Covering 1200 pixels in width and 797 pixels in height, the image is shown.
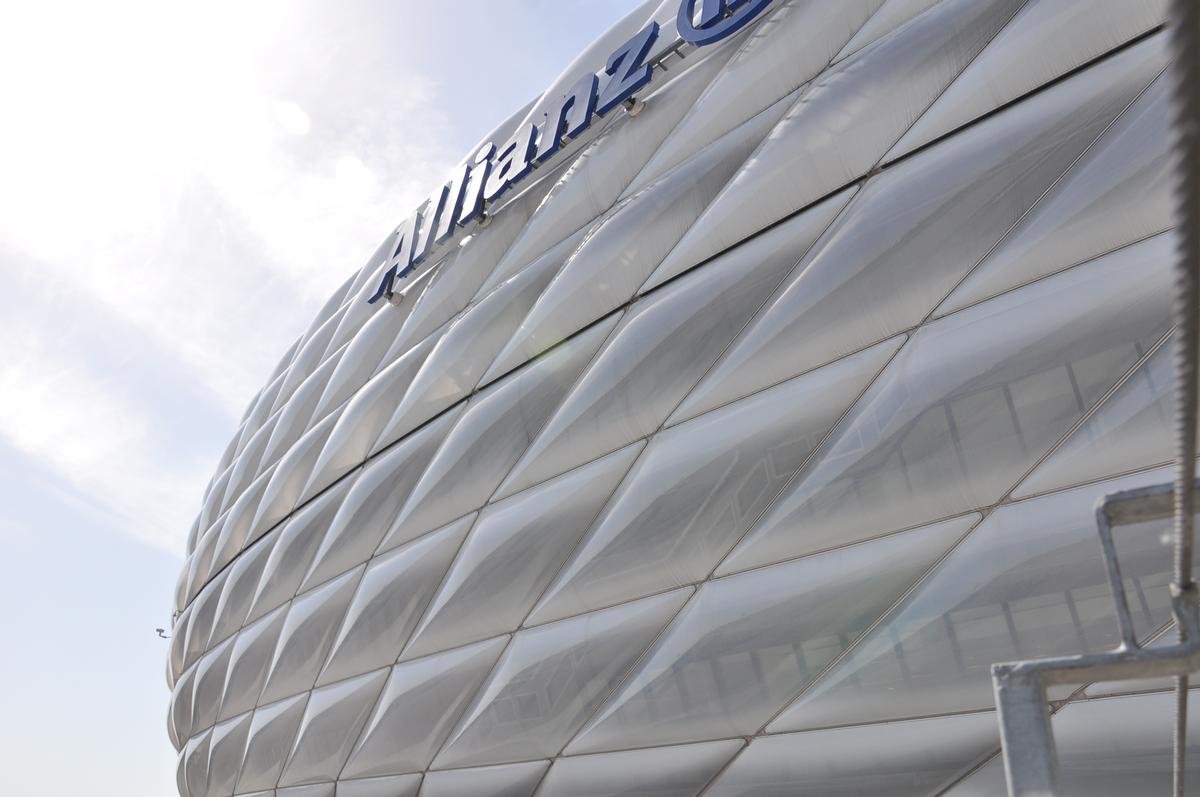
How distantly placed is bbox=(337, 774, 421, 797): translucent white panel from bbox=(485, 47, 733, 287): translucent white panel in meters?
6.58

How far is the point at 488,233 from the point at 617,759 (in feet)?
27.3

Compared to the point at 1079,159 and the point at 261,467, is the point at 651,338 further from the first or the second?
the point at 261,467

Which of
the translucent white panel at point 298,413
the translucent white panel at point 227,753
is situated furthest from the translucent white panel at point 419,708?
the translucent white panel at point 298,413

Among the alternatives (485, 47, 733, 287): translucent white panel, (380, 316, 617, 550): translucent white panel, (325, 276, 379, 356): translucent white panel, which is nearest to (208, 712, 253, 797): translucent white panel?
(380, 316, 617, 550): translucent white panel

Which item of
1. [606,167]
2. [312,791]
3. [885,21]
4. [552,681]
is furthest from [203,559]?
[885,21]

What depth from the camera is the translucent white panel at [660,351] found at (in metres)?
8.33

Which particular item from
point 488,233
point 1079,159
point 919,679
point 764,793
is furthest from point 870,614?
point 488,233

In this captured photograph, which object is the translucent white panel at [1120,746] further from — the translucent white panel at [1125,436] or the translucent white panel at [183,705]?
the translucent white panel at [183,705]

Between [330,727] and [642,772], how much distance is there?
Result: 609 centimetres

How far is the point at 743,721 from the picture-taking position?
7105mm

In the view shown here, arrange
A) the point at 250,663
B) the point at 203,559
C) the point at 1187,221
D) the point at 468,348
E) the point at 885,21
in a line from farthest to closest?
the point at 203,559 → the point at 250,663 → the point at 468,348 → the point at 885,21 → the point at 1187,221

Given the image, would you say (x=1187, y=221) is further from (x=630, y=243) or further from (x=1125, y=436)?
(x=630, y=243)

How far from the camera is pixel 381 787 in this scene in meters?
10.8

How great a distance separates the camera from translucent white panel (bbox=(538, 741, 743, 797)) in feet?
23.8
